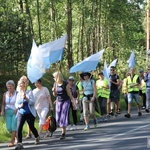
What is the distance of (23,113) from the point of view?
11.4m

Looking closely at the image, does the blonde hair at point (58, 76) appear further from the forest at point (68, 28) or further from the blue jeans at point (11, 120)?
the forest at point (68, 28)

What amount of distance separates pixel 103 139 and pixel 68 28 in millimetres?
24568

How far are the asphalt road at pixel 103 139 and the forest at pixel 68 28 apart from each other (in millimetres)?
10103

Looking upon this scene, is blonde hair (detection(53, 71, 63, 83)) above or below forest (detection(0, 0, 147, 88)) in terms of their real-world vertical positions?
below

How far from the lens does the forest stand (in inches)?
954

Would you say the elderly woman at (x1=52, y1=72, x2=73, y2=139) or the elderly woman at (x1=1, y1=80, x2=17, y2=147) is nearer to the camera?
the elderly woman at (x1=1, y1=80, x2=17, y2=147)

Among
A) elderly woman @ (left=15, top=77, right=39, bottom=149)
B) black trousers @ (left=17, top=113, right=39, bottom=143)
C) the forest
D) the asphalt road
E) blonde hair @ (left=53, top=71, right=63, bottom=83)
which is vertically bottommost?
the asphalt road

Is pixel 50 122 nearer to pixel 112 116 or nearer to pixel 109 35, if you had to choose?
pixel 112 116

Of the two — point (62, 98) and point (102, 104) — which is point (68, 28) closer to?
point (102, 104)

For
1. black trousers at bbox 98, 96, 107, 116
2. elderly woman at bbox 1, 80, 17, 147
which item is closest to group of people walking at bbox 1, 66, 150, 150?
elderly woman at bbox 1, 80, 17, 147

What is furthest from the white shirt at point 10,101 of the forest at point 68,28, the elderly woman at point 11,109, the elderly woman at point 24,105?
the forest at point 68,28

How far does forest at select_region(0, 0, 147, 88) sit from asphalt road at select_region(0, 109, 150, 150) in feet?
33.1

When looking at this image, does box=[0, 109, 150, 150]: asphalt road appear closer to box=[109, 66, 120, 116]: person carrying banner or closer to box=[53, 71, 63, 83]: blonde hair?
box=[53, 71, 63, 83]: blonde hair

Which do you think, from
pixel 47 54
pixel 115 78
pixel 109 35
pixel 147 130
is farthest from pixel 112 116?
pixel 109 35
